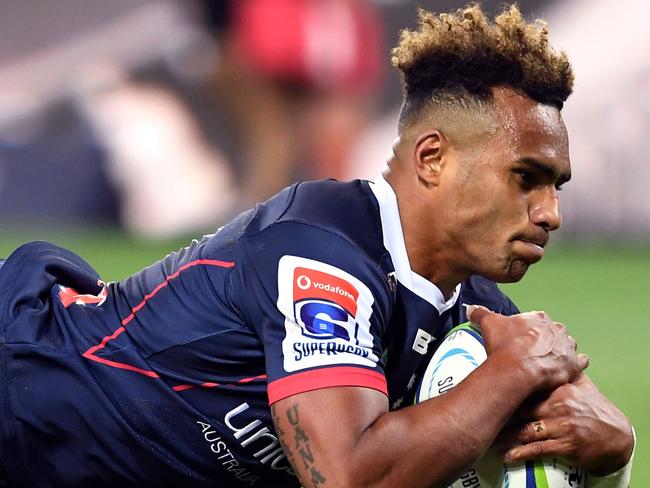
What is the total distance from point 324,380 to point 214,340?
54cm

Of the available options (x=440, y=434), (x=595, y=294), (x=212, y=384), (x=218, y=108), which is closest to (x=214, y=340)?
(x=212, y=384)

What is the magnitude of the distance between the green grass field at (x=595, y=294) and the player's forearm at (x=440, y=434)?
282 cm

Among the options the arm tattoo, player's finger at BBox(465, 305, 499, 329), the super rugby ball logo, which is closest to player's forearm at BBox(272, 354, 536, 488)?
the arm tattoo

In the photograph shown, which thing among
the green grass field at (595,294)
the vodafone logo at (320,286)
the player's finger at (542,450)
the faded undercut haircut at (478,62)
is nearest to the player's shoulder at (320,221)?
the vodafone logo at (320,286)

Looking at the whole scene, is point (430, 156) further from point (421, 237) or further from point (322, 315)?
point (322, 315)

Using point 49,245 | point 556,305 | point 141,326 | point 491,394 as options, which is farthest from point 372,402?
point 556,305

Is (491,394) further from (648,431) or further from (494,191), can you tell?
(648,431)

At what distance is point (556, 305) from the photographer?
36.1ft

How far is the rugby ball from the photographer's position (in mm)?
4086

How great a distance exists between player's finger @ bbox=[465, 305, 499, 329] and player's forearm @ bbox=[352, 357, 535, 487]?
408mm

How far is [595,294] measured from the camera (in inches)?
459

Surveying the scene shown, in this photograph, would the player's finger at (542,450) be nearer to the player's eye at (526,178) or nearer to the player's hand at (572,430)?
the player's hand at (572,430)

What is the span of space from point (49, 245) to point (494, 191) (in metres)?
1.79

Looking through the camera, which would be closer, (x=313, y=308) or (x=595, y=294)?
(x=313, y=308)
